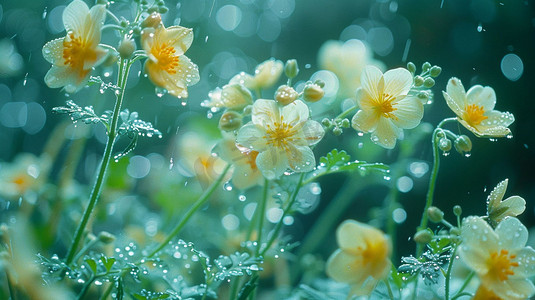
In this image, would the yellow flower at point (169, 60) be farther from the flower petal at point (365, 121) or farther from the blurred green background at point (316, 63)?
the blurred green background at point (316, 63)

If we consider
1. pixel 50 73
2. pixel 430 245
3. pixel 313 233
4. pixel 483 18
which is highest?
pixel 483 18

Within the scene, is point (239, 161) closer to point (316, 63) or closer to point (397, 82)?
point (397, 82)

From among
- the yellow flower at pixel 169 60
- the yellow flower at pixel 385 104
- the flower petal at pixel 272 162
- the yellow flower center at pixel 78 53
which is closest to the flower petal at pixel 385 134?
the yellow flower at pixel 385 104

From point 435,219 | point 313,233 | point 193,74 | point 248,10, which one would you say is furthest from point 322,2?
point 435,219

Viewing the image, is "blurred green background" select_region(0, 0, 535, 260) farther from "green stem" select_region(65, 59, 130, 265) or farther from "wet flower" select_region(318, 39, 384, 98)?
"green stem" select_region(65, 59, 130, 265)

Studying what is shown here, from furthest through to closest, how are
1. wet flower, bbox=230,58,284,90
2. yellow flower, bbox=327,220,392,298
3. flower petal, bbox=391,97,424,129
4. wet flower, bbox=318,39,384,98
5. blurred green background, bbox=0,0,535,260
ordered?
blurred green background, bbox=0,0,535,260
wet flower, bbox=318,39,384,98
wet flower, bbox=230,58,284,90
flower petal, bbox=391,97,424,129
yellow flower, bbox=327,220,392,298

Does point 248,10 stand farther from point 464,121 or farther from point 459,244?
point 459,244

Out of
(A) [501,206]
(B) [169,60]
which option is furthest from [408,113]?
(B) [169,60]

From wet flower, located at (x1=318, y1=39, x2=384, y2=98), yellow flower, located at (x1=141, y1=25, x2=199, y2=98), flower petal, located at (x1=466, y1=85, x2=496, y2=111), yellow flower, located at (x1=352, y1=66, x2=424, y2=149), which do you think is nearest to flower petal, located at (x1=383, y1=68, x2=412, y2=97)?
yellow flower, located at (x1=352, y1=66, x2=424, y2=149)
